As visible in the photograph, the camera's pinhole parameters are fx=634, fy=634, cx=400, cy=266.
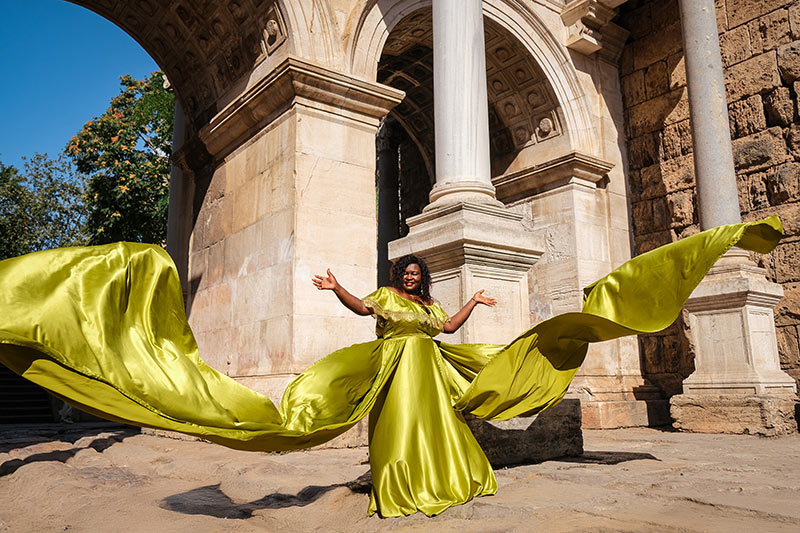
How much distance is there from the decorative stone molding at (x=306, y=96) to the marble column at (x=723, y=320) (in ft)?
14.4

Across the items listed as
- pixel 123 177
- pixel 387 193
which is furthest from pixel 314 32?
pixel 123 177

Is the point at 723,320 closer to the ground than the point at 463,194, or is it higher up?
closer to the ground

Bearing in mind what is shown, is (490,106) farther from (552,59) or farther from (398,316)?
(398,316)

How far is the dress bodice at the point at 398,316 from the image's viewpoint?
386 centimetres

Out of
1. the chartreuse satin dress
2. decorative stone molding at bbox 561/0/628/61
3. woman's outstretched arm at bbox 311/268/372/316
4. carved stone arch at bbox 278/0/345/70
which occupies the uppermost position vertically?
decorative stone molding at bbox 561/0/628/61

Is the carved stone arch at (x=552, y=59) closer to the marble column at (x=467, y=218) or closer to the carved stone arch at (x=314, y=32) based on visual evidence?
the carved stone arch at (x=314, y=32)

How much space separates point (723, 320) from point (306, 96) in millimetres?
6000

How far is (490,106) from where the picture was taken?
11844 millimetres

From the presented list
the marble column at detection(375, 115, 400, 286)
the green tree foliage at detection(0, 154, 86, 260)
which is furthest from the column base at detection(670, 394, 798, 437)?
the green tree foliage at detection(0, 154, 86, 260)

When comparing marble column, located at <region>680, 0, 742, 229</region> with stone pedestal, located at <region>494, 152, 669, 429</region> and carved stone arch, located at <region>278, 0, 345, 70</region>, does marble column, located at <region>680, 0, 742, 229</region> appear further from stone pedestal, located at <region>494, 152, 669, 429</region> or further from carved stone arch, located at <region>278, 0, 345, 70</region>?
carved stone arch, located at <region>278, 0, 345, 70</region>

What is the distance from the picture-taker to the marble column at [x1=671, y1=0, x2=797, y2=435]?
7605 mm

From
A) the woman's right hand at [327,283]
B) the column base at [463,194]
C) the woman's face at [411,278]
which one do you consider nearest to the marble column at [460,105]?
the column base at [463,194]

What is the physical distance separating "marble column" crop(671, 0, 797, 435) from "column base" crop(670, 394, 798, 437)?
1 centimetres

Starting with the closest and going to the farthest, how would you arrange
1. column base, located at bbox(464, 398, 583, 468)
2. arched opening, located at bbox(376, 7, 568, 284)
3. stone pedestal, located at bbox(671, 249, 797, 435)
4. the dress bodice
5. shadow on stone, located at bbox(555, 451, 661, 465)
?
the dress bodice, column base, located at bbox(464, 398, 583, 468), shadow on stone, located at bbox(555, 451, 661, 465), stone pedestal, located at bbox(671, 249, 797, 435), arched opening, located at bbox(376, 7, 568, 284)
